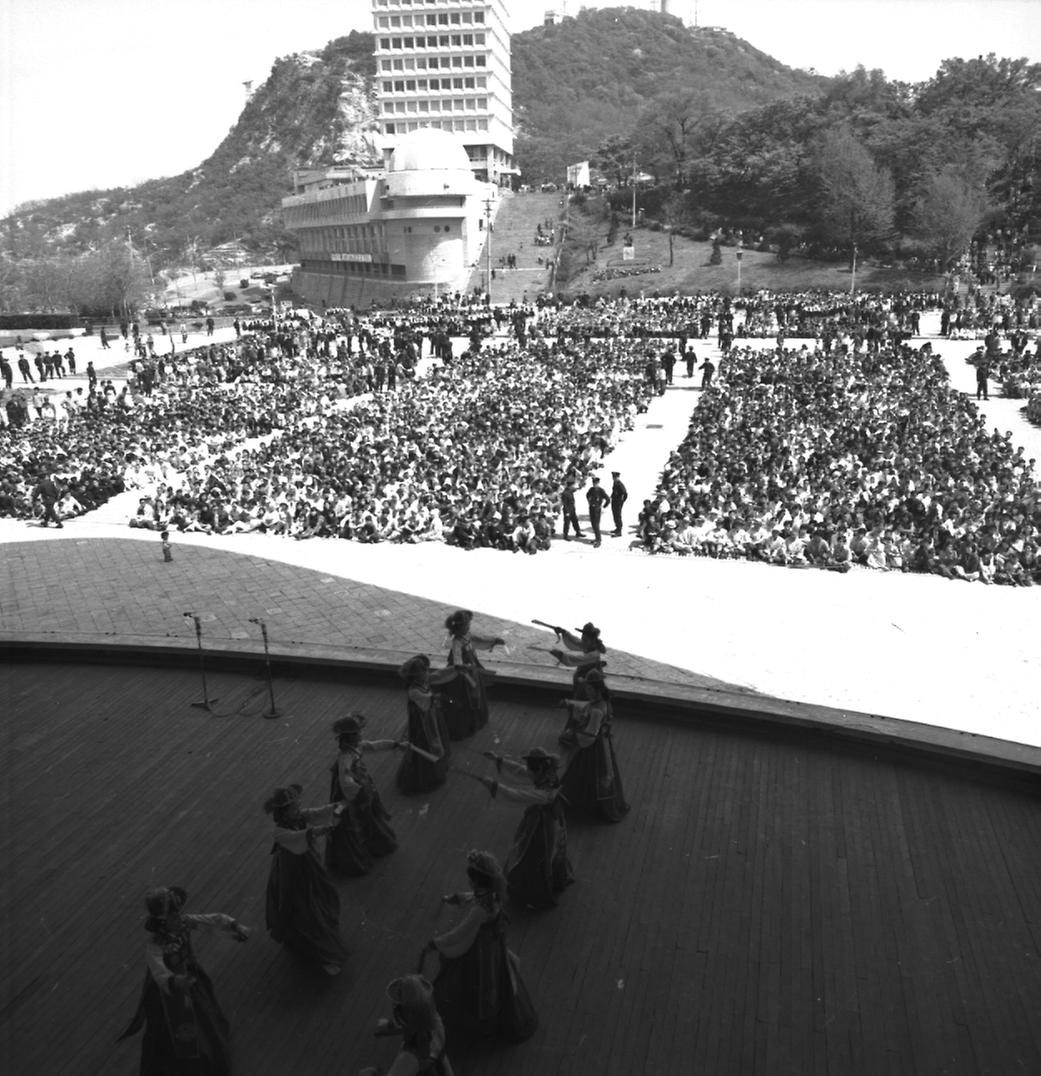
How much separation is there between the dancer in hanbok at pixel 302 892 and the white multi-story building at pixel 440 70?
81.9m

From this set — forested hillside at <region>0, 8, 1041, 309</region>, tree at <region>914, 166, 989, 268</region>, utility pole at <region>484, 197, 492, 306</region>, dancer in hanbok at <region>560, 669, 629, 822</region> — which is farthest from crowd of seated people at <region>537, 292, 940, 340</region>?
dancer in hanbok at <region>560, 669, 629, 822</region>

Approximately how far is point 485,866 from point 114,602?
943cm

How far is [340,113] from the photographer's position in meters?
136

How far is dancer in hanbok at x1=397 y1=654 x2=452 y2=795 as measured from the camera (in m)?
7.27

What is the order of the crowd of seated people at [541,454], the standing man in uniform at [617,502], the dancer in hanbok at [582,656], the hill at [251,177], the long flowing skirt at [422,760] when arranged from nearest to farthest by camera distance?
the dancer in hanbok at [582,656] < the long flowing skirt at [422,760] < the crowd of seated people at [541,454] < the standing man in uniform at [617,502] < the hill at [251,177]

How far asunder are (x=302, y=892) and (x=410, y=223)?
Answer: 63780 mm

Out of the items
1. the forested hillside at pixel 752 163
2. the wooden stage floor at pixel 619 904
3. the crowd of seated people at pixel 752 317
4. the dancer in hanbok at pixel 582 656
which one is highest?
the forested hillside at pixel 752 163

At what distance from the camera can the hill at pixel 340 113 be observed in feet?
432

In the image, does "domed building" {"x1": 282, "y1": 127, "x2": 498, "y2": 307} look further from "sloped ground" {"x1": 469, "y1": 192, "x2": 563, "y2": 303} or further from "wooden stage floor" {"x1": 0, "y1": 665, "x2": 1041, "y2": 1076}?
"wooden stage floor" {"x1": 0, "y1": 665, "x2": 1041, "y2": 1076}

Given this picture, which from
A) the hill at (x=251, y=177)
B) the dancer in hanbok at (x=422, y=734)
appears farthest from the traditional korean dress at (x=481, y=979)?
the hill at (x=251, y=177)

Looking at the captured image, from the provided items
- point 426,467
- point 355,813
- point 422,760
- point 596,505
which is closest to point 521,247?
point 426,467

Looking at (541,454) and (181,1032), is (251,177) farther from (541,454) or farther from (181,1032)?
(181,1032)

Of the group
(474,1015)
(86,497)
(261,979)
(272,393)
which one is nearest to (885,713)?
(474,1015)

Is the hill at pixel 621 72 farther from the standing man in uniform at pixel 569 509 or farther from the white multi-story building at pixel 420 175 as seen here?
the standing man in uniform at pixel 569 509
